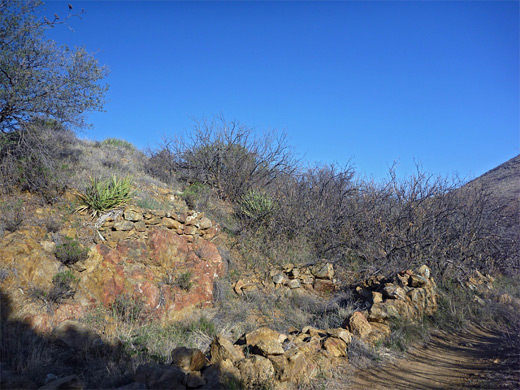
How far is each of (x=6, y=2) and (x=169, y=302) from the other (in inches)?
310

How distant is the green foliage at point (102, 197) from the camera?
26.3ft

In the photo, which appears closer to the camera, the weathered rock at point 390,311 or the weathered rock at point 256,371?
the weathered rock at point 256,371

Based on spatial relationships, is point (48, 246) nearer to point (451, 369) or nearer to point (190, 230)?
point (190, 230)

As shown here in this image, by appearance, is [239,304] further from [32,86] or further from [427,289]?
[32,86]

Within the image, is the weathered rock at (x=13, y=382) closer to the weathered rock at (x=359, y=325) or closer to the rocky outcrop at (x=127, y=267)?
the rocky outcrop at (x=127, y=267)

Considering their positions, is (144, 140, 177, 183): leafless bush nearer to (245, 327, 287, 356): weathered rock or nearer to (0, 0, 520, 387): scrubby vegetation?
(0, 0, 520, 387): scrubby vegetation

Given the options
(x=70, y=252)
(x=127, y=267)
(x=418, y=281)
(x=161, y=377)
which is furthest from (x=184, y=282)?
(x=418, y=281)

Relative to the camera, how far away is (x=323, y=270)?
9414 mm

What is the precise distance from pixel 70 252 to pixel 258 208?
5690mm

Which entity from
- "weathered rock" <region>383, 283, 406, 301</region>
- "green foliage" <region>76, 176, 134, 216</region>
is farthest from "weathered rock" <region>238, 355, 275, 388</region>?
"green foliage" <region>76, 176, 134, 216</region>

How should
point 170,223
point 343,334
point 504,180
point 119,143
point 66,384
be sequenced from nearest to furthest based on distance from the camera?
point 66,384
point 343,334
point 170,223
point 119,143
point 504,180

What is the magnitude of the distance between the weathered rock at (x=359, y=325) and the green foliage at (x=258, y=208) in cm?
527

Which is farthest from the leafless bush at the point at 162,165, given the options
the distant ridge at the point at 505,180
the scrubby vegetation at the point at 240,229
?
the distant ridge at the point at 505,180

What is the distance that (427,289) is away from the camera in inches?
306
